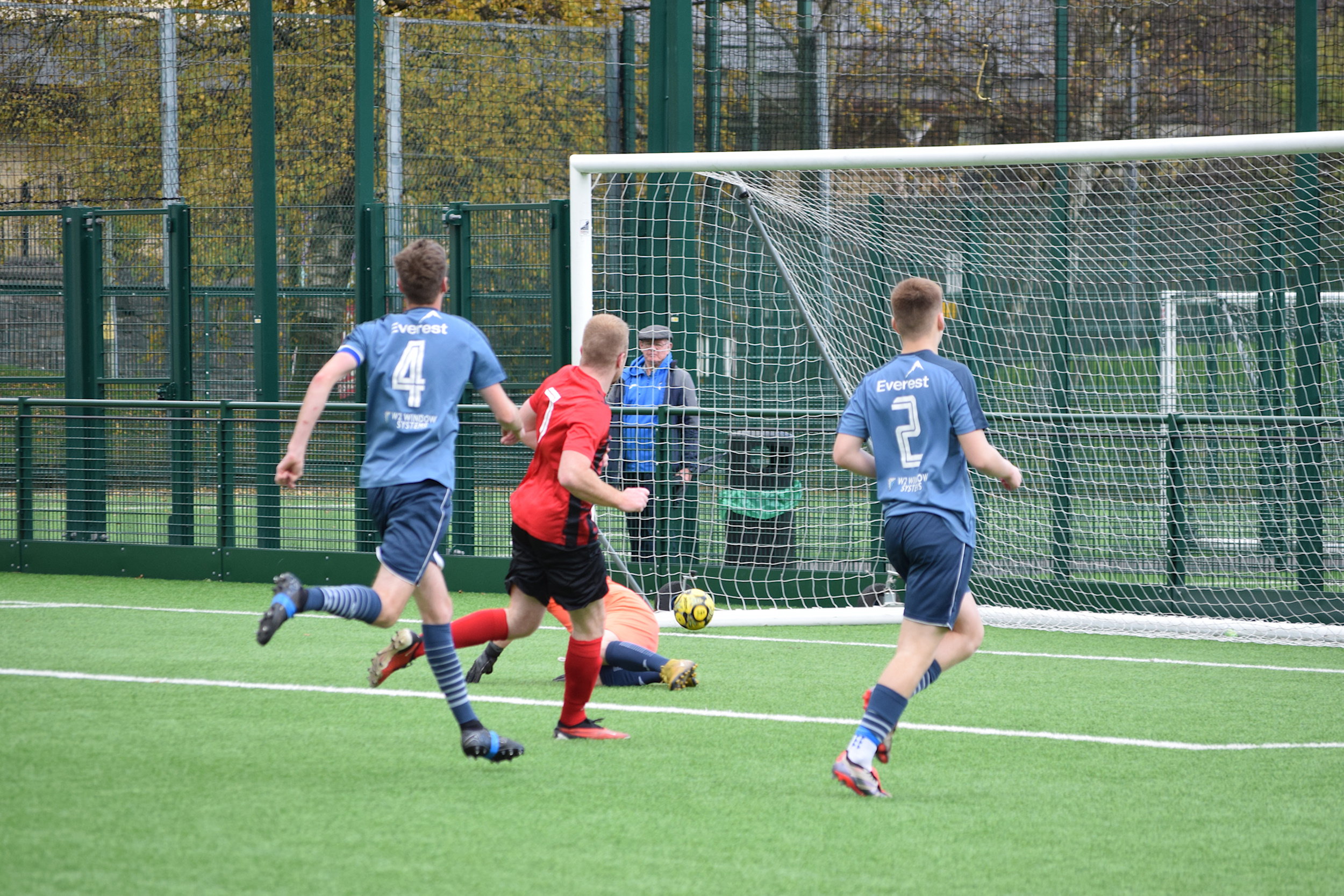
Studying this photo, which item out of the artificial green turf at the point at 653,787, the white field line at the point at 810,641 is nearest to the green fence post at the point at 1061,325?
the white field line at the point at 810,641

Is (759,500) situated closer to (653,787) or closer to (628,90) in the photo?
(653,787)

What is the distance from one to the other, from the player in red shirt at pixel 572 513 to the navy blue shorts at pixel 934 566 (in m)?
1.02

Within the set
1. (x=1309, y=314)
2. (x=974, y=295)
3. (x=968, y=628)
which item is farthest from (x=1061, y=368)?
(x=968, y=628)

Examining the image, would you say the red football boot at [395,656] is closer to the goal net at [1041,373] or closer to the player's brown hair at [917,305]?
the player's brown hair at [917,305]

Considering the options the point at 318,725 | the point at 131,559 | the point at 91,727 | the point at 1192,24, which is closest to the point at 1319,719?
the point at 318,725

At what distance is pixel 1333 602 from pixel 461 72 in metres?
12.2

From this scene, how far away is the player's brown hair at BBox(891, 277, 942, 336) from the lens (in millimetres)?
5070

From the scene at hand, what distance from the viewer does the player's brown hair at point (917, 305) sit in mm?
5070

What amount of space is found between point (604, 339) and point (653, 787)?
5.69ft

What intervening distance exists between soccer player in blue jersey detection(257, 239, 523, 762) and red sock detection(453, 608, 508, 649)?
105 centimetres

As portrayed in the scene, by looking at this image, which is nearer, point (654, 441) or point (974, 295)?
point (654, 441)

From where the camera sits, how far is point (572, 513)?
543cm

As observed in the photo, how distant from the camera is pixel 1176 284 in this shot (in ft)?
33.3

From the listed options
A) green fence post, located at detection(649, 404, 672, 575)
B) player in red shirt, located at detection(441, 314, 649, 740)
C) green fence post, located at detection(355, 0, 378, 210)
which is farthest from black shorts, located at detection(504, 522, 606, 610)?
green fence post, located at detection(355, 0, 378, 210)
